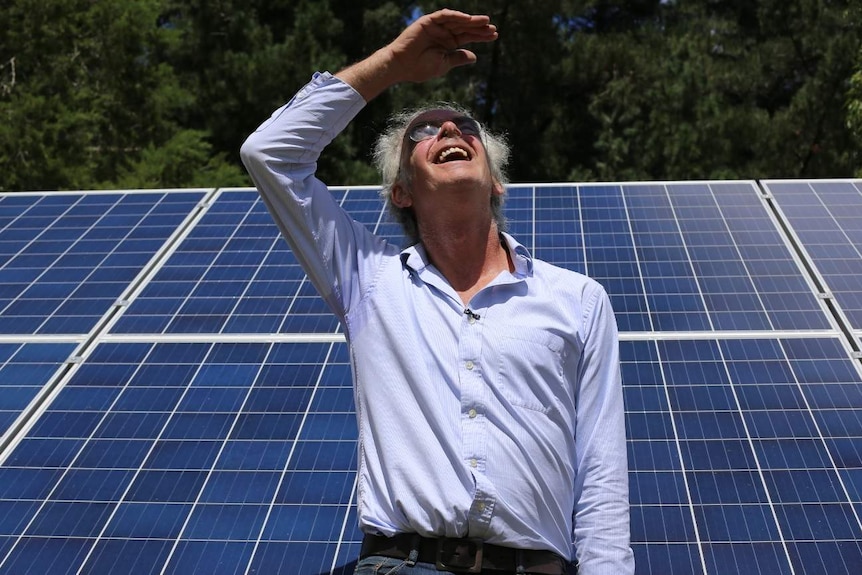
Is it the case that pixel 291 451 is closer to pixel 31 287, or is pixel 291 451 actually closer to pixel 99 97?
pixel 31 287

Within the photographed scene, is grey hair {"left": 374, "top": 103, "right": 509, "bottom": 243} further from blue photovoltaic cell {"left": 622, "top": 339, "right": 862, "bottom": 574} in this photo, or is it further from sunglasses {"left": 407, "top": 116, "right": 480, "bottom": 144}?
blue photovoltaic cell {"left": 622, "top": 339, "right": 862, "bottom": 574}

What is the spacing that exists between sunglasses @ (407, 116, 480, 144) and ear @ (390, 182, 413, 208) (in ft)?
0.61

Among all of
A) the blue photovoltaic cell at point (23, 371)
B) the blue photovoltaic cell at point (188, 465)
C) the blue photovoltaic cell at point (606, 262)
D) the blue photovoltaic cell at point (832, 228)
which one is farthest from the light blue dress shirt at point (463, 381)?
the blue photovoltaic cell at point (832, 228)

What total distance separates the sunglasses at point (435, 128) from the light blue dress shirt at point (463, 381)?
0.79 feet

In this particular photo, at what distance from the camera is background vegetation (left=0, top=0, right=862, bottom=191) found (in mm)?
22000

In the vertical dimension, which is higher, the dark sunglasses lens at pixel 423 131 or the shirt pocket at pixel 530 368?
the dark sunglasses lens at pixel 423 131

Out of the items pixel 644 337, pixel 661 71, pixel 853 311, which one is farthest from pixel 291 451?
pixel 661 71

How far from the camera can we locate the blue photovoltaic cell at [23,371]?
235 inches

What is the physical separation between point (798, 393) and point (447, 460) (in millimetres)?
2762

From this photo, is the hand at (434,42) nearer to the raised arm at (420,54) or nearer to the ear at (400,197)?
the raised arm at (420,54)

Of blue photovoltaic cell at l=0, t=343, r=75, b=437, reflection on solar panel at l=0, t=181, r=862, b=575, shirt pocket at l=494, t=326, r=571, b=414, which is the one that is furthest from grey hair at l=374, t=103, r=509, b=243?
blue photovoltaic cell at l=0, t=343, r=75, b=437

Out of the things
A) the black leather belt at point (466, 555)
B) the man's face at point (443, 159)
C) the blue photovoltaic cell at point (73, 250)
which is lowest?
the blue photovoltaic cell at point (73, 250)

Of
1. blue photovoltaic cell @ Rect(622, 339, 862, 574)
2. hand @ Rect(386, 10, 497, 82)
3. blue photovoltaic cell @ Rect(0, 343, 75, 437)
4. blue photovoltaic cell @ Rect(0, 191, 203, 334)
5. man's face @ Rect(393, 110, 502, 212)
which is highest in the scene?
hand @ Rect(386, 10, 497, 82)

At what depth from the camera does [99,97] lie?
24.3m
